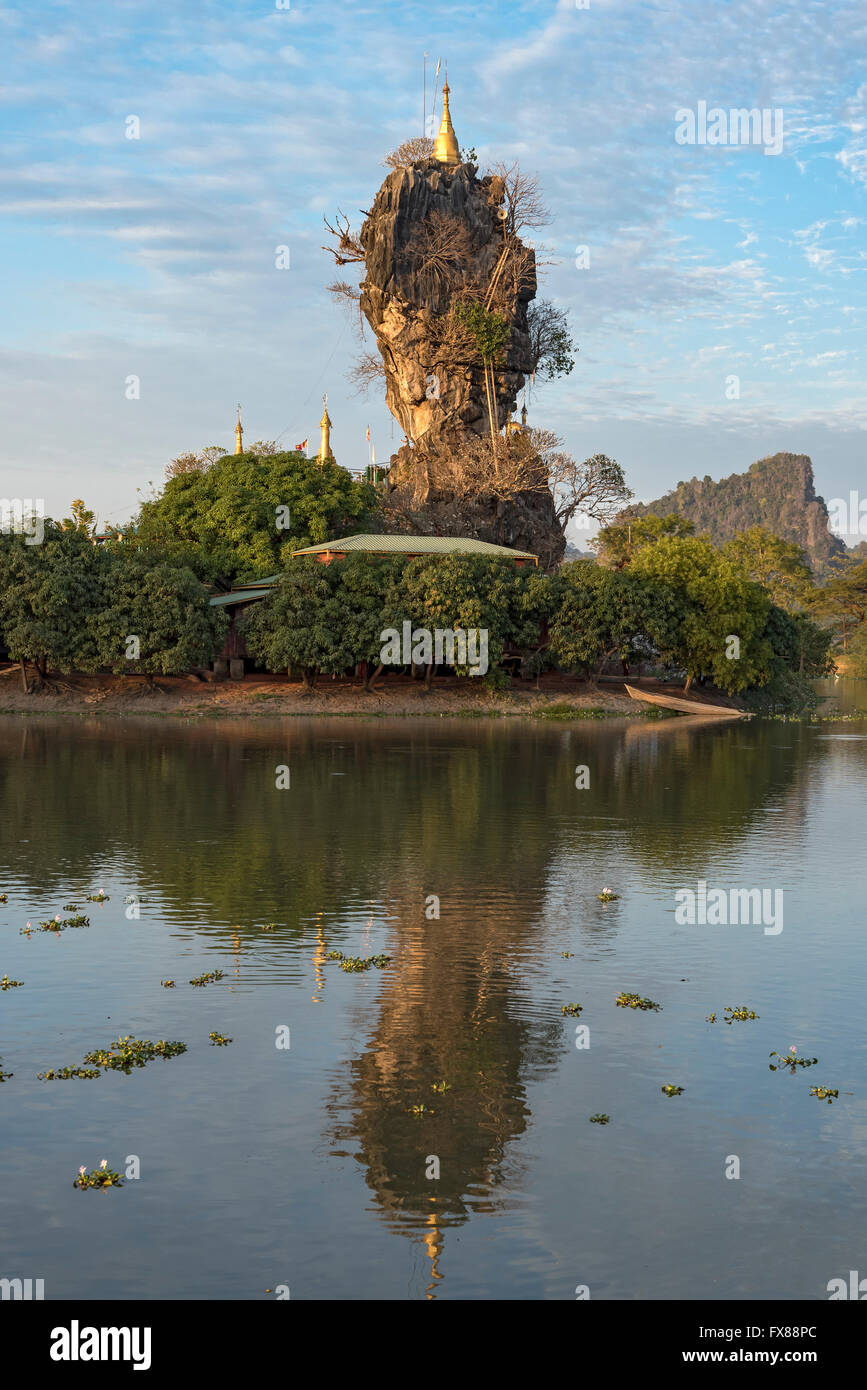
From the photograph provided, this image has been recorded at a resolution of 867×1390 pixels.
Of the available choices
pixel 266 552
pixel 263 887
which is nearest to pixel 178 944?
pixel 263 887

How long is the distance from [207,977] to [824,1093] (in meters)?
7.63

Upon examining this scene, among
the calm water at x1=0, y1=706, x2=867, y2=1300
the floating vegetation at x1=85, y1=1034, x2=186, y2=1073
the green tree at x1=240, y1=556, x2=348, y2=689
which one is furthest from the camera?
the green tree at x1=240, y1=556, x2=348, y2=689

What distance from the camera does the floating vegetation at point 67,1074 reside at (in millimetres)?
12977

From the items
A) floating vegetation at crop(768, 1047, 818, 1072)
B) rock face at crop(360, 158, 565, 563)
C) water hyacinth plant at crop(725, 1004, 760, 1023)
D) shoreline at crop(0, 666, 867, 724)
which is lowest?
floating vegetation at crop(768, 1047, 818, 1072)

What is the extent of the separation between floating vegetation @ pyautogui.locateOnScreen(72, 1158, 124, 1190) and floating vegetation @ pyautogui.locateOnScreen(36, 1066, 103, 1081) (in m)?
2.29

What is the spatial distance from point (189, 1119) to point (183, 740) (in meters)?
42.1

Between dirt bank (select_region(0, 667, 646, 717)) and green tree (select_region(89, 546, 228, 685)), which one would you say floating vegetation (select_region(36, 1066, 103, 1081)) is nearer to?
dirt bank (select_region(0, 667, 646, 717))

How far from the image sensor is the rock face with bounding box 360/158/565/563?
10456cm

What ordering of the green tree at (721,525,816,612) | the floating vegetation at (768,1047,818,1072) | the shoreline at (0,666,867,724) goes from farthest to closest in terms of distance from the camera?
1. the green tree at (721,525,816,612)
2. the shoreline at (0,666,867,724)
3. the floating vegetation at (768,1047,818,1072)

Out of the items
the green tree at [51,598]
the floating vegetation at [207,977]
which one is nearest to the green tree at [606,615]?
the green tree at [51,598]

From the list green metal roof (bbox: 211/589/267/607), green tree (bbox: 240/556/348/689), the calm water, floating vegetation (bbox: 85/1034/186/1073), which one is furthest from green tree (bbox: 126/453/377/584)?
floating vegetation (bbox: 85/1034/186/1073)

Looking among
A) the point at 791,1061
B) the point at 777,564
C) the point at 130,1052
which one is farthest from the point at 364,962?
the point at 777,564

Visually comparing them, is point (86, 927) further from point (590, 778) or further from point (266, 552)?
point (266, 552)

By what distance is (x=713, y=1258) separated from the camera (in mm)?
9625
